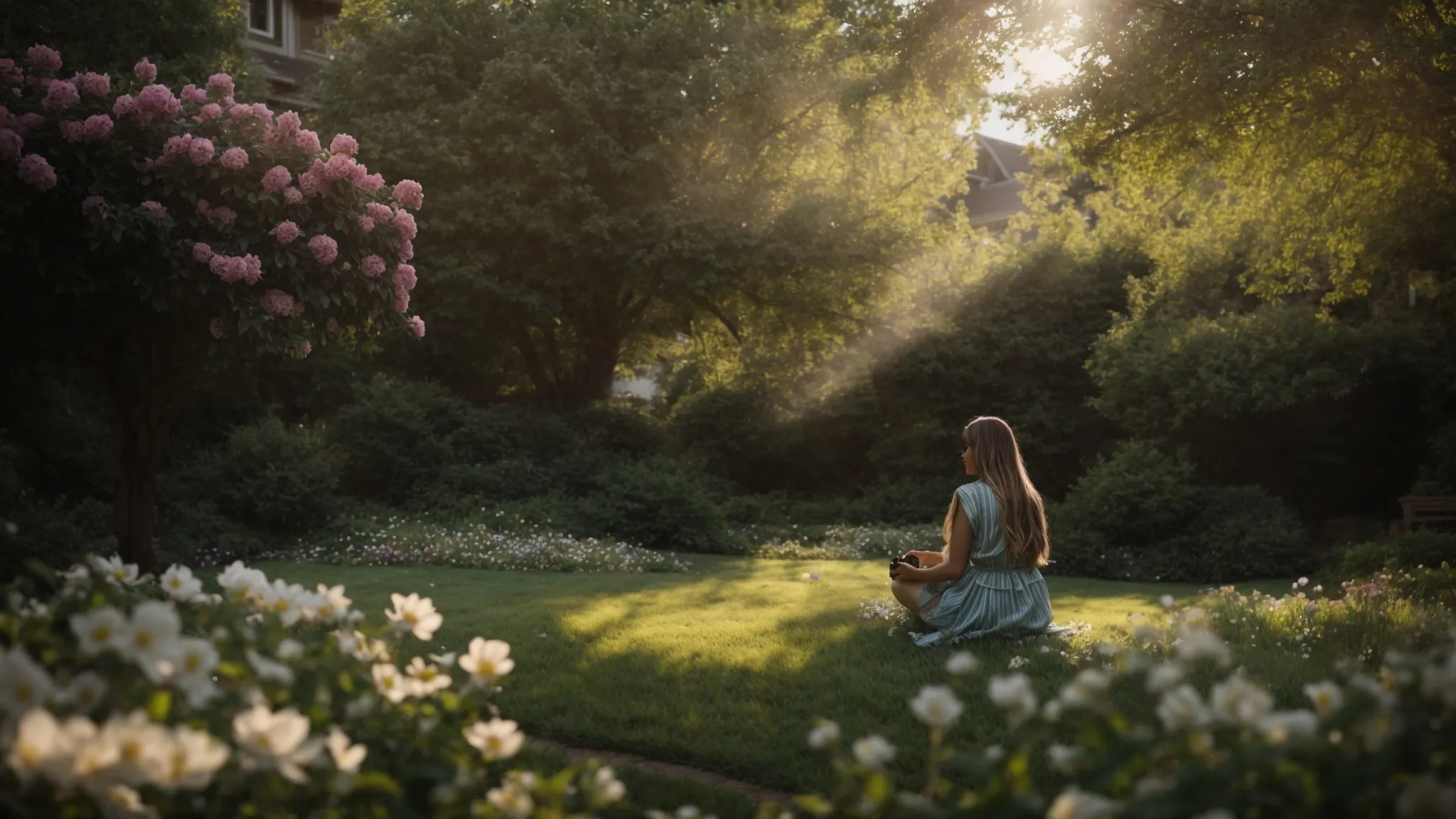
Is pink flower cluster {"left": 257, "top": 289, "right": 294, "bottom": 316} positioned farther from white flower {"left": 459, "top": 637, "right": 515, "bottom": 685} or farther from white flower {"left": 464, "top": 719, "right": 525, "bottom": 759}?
white flower {"left": 464, "top": 719, "right": 525, "bottom": 759}

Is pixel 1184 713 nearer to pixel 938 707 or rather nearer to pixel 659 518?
pixel 938 707

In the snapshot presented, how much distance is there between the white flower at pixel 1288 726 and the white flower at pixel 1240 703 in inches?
0.8

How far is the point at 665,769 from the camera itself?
5012 millimetres

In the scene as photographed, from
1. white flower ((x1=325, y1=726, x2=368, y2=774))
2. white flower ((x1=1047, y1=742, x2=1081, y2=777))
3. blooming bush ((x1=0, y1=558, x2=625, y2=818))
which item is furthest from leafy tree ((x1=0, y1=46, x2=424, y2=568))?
white flower ((x1=1047, y1=742, x2=1081, y2=777))

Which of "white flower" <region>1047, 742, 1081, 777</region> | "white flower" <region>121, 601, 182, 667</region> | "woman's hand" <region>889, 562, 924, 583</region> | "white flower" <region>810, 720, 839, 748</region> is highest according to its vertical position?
"white flower" <region>121, 601, 182, 667</region>

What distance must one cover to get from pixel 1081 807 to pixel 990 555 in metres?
5.17

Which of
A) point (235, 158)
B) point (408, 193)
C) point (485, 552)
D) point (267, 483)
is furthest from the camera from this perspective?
point (267, 483)

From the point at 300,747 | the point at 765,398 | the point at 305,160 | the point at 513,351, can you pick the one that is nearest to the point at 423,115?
the point at 513,351

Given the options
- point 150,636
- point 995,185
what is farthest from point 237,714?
point 995,185

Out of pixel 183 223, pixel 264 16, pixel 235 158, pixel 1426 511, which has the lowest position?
pixel 1426 511

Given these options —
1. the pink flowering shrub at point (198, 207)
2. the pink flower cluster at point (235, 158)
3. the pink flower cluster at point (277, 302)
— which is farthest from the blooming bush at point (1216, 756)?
the pink flower cluster at point (235, 158)

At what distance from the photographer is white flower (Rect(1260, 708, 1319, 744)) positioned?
7.27ft

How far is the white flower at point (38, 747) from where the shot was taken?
6.43 ft

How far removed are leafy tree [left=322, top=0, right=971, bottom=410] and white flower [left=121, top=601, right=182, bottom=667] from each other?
17.6 metres
